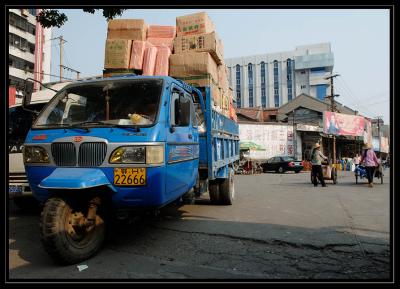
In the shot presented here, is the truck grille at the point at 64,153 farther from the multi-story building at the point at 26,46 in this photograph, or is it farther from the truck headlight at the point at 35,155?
the multi-story building at the point at 26,46

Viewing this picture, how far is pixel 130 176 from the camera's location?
3895mm

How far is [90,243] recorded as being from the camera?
4.00 meters

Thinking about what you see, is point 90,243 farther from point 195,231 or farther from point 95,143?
point 195,231

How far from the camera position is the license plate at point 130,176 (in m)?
3.89

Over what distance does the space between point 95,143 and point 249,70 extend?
91121 millimetres

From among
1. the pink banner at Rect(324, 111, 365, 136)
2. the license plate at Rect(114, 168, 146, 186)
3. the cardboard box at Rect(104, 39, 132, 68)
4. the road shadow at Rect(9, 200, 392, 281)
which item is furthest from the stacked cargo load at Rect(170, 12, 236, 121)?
the pink banner at Rect(324, 111, 365, 136)

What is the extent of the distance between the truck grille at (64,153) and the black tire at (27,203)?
11.1 ft

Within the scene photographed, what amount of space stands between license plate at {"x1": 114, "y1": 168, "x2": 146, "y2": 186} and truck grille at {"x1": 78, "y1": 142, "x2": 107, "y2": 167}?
0.81 feet

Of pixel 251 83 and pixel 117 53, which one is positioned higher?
pixel 251 83

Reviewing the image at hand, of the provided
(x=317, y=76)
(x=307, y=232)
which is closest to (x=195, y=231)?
(x=307, y=232)

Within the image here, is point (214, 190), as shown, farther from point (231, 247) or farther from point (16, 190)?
point (16, 190)

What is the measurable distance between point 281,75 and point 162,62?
8475 centimetres

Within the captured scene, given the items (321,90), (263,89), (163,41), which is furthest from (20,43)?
(321,90)
